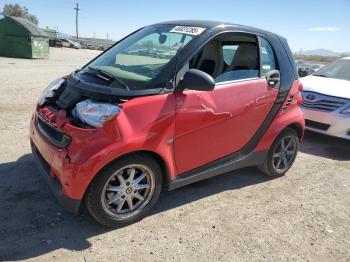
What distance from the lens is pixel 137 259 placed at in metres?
2.83

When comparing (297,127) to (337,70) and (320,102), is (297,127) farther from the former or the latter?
(337,70)

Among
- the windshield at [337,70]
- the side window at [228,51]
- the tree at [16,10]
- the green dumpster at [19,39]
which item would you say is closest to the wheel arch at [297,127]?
the side window at [228,51]

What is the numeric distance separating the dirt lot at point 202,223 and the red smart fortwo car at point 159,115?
11.3 inches

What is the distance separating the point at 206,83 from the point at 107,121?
91 cm

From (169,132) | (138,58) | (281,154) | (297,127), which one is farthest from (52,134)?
(297,127)

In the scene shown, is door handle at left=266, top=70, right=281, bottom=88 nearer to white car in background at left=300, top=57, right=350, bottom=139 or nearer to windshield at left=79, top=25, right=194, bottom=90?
windshield at left=79, top=25, right=194, bottom=90

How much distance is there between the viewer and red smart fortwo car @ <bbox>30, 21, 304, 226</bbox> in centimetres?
287

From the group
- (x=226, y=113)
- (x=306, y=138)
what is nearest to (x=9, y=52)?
(x=306, y=138)

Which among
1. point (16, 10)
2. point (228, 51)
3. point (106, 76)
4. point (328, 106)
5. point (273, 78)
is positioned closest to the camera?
point (106, 76)

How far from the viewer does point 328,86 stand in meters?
6.53

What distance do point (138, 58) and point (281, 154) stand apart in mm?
2210

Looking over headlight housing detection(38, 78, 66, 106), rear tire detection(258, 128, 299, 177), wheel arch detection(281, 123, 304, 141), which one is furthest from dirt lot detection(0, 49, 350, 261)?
headlight housing detection(38, 78, 66, 106)

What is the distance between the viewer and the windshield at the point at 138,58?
3.23m

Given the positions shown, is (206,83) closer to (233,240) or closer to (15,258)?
(233,240)
